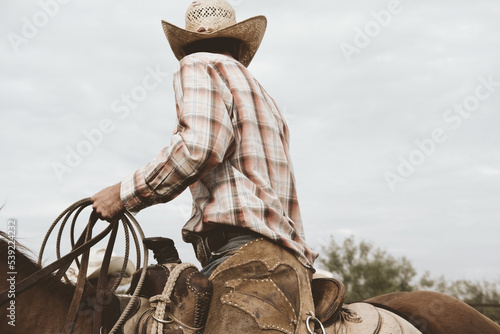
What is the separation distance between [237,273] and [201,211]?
45 centimetres

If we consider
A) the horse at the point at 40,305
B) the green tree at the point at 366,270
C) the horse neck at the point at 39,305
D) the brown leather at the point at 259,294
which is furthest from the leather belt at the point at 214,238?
the green tree at the point at 366,270

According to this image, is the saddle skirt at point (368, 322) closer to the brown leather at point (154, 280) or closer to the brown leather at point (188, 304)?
the brown leather at point (188, 304)

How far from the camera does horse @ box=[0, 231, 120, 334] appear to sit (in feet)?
9.16

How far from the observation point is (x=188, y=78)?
9.85 feet

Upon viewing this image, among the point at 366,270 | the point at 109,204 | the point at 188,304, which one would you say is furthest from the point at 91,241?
the point at 366,270

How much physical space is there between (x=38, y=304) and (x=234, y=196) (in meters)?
1.22

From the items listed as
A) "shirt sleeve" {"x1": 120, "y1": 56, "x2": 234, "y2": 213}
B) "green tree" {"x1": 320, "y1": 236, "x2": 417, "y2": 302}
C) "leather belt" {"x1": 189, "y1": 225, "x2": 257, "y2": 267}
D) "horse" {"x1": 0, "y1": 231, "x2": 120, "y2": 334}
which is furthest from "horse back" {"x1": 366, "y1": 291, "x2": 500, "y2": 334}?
"green tree" {"x1": 320, "y1": 236, "x2": 417, "y2": 302}

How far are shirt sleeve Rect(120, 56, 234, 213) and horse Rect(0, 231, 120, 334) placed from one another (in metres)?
0.58

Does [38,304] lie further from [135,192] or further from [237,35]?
[237,35]

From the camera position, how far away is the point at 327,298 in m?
3.08

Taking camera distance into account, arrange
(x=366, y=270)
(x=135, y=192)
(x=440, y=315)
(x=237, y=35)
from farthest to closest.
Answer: (x=366, y=270)
(x=237, y=35)
(x=440, y=315)
(x=135, y=192)

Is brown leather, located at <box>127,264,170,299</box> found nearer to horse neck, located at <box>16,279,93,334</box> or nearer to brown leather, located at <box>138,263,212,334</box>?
brown leather, located at <box>138,263,212,334</box>

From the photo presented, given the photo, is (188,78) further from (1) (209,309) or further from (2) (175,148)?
(1) (209,309)

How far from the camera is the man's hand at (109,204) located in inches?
115
